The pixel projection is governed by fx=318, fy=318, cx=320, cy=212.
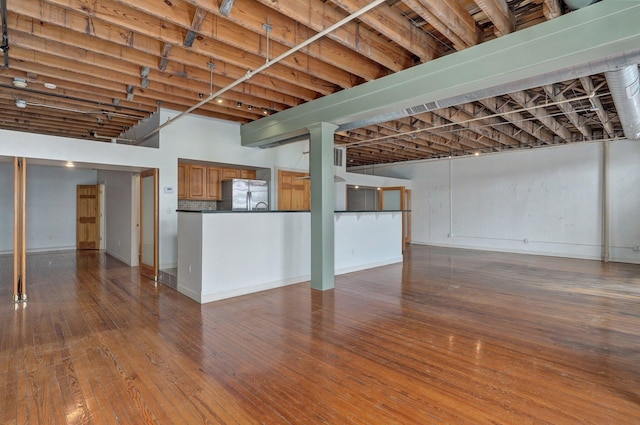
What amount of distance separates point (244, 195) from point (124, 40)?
381 centimetres

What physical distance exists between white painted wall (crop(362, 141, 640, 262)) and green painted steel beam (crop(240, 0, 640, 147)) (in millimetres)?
6658

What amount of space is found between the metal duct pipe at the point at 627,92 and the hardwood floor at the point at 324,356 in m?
2.69

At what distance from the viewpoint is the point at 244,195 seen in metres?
6.97

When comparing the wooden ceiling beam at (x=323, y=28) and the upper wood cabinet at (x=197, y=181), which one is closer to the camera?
the wooden ceiling beam at (x=323, y=28)

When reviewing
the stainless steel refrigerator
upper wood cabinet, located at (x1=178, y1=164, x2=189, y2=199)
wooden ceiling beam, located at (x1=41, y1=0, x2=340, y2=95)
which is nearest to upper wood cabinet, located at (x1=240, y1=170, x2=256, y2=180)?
the stainless steel refrigerator

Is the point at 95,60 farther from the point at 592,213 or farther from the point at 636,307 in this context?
the point at 592,213

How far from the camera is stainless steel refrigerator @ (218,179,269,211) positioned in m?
6.82

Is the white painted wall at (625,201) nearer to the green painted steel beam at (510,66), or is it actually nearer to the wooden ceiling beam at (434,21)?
the green painted steel beam at (510,66)

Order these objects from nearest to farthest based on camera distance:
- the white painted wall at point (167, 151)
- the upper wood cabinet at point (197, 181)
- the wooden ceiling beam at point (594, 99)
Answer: the wooden ceiling beam at point (594, 99) < the white painted wall at point (167, 151) < the upper wood cabinet at point (197, 181)

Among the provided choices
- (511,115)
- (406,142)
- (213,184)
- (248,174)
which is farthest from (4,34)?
(406,142)

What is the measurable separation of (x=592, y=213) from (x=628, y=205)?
0.70 meters

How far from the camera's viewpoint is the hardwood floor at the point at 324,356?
2.08 metres

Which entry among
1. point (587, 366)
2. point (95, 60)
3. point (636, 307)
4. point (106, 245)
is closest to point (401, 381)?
point (587, 366)

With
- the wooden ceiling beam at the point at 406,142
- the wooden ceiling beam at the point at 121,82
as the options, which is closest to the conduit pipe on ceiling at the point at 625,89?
the wooden ceiling beam at the point at 406,142
